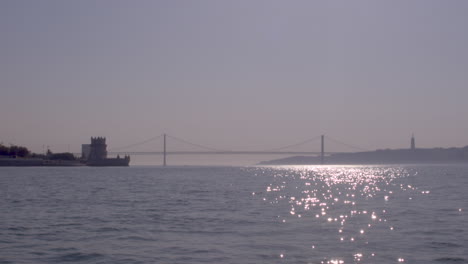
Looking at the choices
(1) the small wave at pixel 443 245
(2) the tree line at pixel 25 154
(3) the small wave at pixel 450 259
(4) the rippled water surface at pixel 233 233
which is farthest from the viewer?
(2) the tree line at pixel 25 154

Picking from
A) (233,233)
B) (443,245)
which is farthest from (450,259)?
(233,233)

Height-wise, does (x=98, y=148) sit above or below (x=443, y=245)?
above

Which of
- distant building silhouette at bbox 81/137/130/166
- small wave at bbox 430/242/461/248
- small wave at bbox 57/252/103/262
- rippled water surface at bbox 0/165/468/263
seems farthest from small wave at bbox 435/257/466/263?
distant building silhouette at bbox 81/137/130/166

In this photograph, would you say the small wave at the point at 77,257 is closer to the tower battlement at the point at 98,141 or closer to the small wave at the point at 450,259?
the small wave at the point at 450,259

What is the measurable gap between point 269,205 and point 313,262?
12984 millimetres

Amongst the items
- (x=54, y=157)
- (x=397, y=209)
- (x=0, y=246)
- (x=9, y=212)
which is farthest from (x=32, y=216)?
(x=54, y=157)

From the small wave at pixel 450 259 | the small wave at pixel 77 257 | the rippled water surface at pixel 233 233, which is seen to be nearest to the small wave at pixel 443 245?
the rippled water surface at pixel 233 233

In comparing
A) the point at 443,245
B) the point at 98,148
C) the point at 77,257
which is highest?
the point at 98,148

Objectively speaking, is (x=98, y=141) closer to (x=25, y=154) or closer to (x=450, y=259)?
(x=25, y=154)

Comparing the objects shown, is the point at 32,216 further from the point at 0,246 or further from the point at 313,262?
the point at 313,262

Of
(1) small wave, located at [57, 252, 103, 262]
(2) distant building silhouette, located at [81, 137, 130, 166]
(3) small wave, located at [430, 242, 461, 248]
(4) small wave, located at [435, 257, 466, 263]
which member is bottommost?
(1) small wave, located at [57, 252, 103, 262]

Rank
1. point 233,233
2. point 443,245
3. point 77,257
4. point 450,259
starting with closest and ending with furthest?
point 450,259 → point 77,257 → point 443,245 → point 233,233

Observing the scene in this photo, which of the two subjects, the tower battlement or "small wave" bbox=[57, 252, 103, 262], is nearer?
"small wave" bbox=[57, 252, 103, 262]

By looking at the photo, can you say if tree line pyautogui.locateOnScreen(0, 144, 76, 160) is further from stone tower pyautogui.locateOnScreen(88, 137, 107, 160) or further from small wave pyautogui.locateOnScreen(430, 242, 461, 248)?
small wave pyautogui.locateOnScreen(430, 242, 461, 248)
